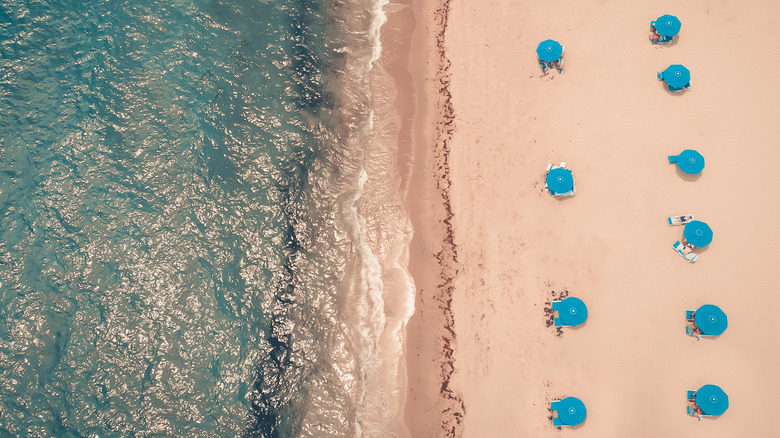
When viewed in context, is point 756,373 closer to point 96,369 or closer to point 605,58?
point 605,58

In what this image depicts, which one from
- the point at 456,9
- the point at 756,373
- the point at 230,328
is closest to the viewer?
the point at 756,373

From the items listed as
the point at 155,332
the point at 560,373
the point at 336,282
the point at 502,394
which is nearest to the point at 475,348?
the point at 502,394

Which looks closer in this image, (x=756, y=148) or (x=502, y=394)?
(x=502, y=394)

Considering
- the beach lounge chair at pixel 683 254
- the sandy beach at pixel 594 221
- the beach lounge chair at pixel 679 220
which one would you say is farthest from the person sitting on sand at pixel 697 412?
the beach lounge chair at pixel 679 220

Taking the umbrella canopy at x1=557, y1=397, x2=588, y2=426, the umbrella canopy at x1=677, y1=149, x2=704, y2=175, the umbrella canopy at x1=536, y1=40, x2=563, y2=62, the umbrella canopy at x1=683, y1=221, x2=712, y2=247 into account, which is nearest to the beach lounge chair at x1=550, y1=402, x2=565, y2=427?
the umbrella canopy at x1=557, y1=397, x2=588, y2=426

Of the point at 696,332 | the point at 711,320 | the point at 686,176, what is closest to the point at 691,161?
the point at 686,176

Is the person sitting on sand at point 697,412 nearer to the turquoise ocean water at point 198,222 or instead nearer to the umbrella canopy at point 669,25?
the turquoise ocean water at point 198,222

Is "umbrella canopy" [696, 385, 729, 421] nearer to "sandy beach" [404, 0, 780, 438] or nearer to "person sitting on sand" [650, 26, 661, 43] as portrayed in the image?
"sandy beach" [404, 0, 780, 438]

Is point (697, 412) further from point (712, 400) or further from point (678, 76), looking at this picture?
point (678, 76)
